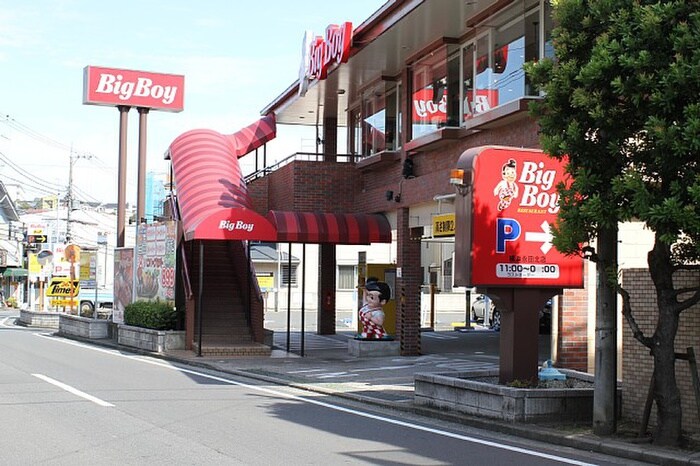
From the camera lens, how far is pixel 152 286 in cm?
2683

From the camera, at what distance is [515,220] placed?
12852mm

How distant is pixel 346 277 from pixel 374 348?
37.0m

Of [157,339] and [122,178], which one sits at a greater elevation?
[122,178]

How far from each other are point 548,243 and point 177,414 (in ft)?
19.2

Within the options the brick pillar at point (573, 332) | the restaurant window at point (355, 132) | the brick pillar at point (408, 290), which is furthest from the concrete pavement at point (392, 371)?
the restaurant window at point (355, 132)

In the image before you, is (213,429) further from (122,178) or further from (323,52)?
(122,178)

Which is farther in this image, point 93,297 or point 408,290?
point 93,297

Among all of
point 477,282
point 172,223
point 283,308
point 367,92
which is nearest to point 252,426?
point 477,282

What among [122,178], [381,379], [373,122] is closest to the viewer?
[381,379]

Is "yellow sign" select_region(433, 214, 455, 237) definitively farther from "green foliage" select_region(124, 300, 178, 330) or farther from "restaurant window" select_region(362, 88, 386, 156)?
"green foliage" select_region(124, 300, 178, 330)

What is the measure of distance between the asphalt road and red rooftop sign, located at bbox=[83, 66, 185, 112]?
17893 millimetres

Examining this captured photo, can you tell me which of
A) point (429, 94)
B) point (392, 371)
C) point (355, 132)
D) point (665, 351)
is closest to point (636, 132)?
point (665, 351)

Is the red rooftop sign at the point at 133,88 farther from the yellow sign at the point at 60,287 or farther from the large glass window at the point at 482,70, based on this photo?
the large glass window at the point at 482,70

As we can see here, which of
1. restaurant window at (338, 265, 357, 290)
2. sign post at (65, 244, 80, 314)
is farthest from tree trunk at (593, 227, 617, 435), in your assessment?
restaurant window at (338, 265, 357, 290)
